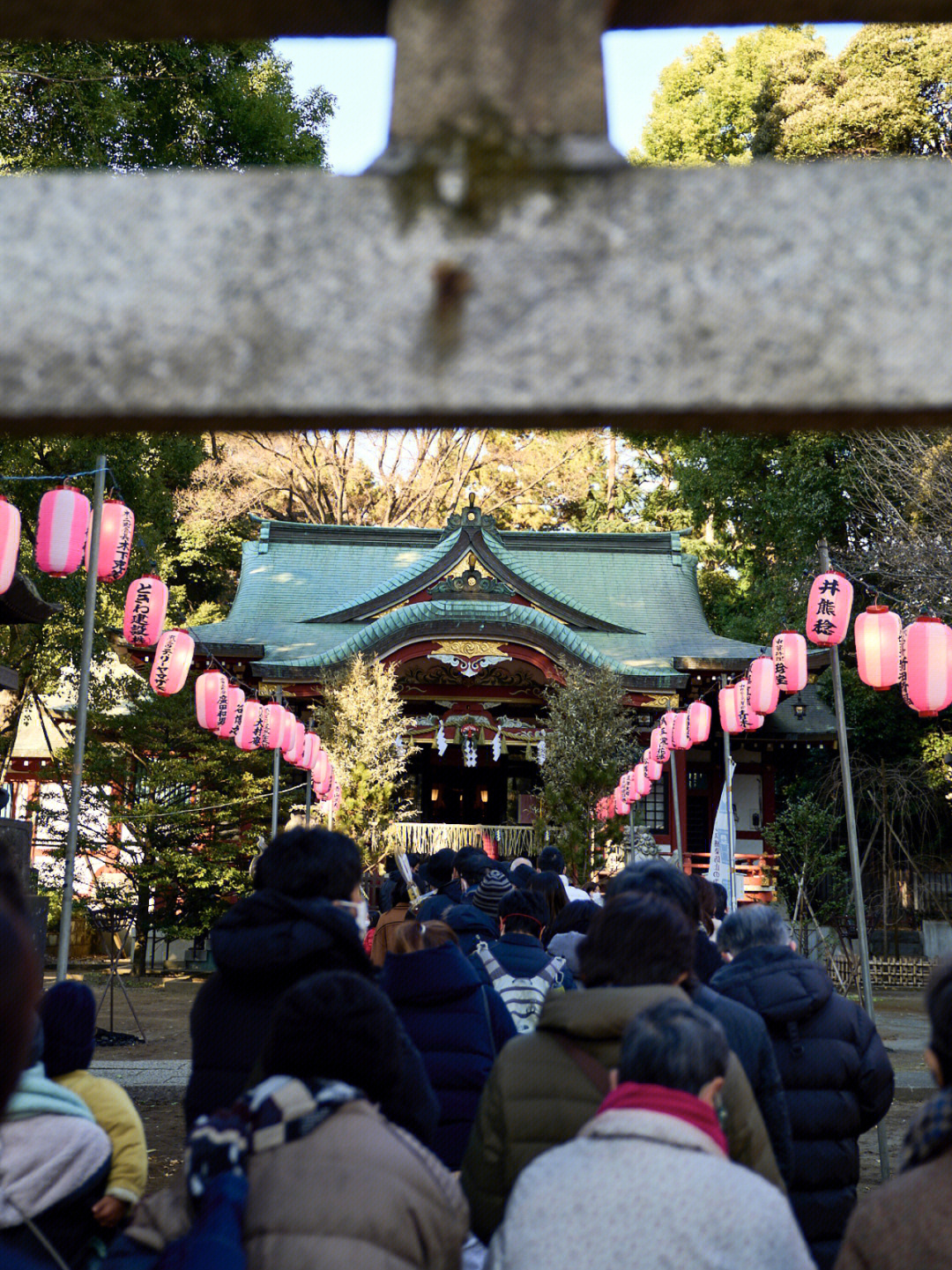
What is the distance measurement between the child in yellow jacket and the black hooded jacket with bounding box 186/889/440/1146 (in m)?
0.16

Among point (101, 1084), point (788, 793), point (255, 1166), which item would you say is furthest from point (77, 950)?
point (255, 1166)

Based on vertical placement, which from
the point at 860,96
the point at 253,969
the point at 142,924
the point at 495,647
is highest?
the point at 860,96

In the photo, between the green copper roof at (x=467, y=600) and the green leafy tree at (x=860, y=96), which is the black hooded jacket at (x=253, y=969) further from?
the green leafy tree at (x=860, y=96)

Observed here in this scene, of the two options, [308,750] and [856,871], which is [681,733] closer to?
[308,750]

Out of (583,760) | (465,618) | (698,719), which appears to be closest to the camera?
(698,719)

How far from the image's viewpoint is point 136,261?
1703 mm

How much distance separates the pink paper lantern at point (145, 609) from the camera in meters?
10.4

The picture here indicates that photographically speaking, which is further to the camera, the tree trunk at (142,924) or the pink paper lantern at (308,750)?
the tree trunk at (142,924)

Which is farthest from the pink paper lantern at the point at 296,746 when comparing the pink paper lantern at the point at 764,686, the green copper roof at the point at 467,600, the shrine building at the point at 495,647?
the pink paper lantern at the point at 764,686

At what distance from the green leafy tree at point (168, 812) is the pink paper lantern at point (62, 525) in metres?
7.70

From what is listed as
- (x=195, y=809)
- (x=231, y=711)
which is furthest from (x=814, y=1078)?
(x=195, y=809)

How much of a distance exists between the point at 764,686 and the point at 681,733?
258cm

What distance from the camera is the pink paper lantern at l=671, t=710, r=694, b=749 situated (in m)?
13.9

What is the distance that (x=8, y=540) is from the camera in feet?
22.8
